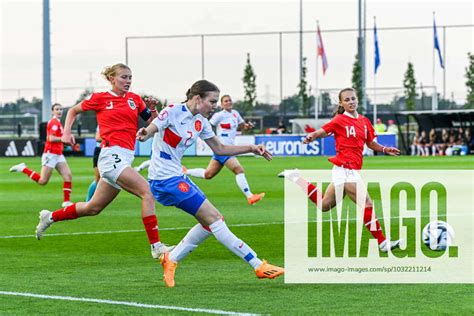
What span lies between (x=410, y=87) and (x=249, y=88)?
10539 millimetres

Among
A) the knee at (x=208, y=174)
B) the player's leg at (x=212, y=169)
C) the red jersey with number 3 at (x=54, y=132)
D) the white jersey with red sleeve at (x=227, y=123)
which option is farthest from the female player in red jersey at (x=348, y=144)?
the white jersey with red sleeve at (x=227, y=123)

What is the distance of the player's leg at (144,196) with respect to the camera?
11.6m

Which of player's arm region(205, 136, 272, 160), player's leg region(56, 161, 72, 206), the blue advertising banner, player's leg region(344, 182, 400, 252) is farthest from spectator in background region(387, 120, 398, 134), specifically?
player's arm region(205, 136, 272, 160)

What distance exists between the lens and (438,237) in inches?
509

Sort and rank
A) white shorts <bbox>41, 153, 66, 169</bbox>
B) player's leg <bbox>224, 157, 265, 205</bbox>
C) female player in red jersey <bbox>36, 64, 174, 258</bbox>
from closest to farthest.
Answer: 1. female player in red jersey <bbox>36, 64, 174, 258</bbox>
2. player's leg <bbox>224, 157, 265, 205</bbox>
3. white shorts <bbox>41, 153, 66, 169</bbox>

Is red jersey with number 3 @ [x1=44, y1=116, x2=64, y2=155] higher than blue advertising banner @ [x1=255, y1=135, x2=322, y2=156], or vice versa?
red jersey with number 3 @ [x1=44, y1=116, x2=64, y2=155]

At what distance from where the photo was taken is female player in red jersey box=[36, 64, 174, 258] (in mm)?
12031

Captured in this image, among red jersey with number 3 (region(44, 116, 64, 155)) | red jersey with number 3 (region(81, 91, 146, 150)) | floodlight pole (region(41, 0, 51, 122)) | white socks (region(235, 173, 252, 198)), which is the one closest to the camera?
red jersey with number 3 (region(81, 91, 146, 150))

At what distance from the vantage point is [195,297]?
9727 mm

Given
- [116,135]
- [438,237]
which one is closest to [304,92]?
[438,237]

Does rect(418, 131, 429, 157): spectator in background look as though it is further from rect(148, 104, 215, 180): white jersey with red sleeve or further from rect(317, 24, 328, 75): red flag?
rect(148, 104, 215, 180): white jersey with red sleeve

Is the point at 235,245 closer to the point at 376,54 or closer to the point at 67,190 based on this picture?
the point at 67,190

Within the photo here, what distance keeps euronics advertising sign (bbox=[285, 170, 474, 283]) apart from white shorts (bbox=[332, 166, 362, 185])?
0.03m

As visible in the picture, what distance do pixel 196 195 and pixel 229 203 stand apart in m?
11.6
